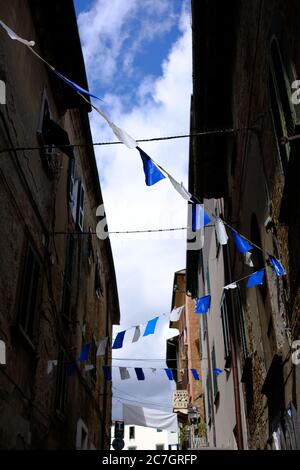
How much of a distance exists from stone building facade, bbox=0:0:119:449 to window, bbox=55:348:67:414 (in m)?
0.02

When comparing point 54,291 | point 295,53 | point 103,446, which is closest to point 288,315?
point 295,53

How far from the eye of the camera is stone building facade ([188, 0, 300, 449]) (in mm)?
5754

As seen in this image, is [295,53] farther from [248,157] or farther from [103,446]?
[103,446]

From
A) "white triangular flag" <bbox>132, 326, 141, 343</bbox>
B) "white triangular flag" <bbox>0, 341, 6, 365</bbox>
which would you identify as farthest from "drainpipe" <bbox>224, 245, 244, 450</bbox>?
"white triangular flag" <bbox>0, 341, 6, 365</bbox>

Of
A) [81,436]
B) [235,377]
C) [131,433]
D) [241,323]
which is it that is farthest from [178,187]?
[131,433]

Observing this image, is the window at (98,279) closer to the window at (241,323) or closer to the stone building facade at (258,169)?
the stone building facade at (258,169)

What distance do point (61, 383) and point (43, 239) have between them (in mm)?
2851

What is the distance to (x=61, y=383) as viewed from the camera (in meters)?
10.0

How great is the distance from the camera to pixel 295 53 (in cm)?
518

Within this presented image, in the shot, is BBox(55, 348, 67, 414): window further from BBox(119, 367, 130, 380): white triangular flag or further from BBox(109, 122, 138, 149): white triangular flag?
BBox(109, 122, 138, 149): white triangular flag

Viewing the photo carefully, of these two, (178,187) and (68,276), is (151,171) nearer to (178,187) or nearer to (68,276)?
(178,187)

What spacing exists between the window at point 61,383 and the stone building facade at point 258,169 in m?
3.41

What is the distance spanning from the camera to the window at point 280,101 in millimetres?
5715

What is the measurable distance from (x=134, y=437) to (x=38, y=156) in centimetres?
5648
